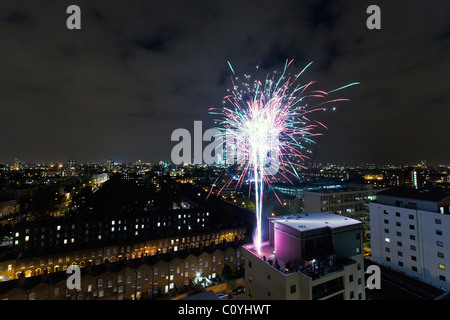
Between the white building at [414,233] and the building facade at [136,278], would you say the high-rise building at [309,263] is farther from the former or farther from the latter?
the white building at [414,233]

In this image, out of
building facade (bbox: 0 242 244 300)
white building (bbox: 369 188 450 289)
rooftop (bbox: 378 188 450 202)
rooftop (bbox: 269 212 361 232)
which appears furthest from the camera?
rooftop (bbox: 378 188 450 202)

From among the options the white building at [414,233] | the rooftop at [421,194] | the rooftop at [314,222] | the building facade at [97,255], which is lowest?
the building facade at [97,255]

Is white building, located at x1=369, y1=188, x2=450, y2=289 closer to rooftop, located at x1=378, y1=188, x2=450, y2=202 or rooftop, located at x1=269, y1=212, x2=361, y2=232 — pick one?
rooftop, located at x1=378, y1=188, x2=450, y2=202

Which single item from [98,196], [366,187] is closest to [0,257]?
[98,196]

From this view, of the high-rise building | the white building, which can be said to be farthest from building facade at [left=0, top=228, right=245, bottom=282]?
the white building

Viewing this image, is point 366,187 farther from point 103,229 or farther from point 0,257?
point 0,257

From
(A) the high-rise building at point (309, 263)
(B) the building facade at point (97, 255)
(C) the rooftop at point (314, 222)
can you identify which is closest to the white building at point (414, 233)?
(C) the rooftop at point (314, 222)

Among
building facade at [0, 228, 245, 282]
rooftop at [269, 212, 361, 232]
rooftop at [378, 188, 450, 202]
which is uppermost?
rooftop at [378, 188, 450, 202]
